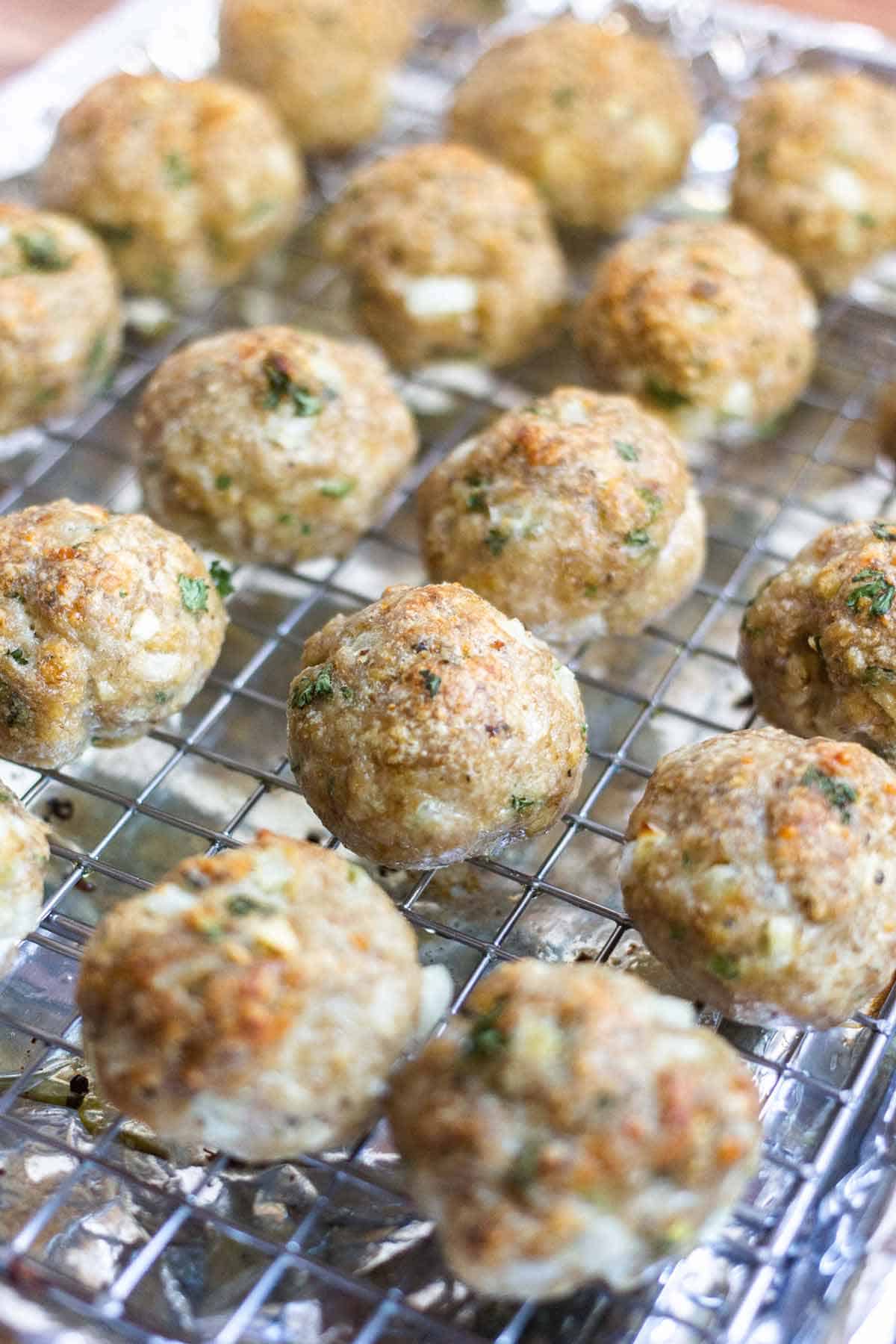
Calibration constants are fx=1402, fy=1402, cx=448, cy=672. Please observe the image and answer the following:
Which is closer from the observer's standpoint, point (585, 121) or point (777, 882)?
point (777, 882)

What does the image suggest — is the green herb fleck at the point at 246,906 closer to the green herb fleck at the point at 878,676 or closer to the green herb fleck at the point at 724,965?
the green herb fleck at the point at 724,965

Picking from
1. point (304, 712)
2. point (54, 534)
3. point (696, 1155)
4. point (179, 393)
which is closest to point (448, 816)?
point (304, 712)

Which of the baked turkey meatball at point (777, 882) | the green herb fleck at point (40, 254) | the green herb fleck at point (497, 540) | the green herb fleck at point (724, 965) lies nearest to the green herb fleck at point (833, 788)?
the baked turkey meatball at point (777, 882)

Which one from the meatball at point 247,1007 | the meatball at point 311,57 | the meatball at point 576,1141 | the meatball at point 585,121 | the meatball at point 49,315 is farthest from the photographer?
the meatball at point 311,57

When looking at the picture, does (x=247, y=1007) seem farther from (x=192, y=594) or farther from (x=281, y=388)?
(x=281, y=388)

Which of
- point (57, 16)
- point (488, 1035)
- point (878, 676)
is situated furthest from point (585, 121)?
point (488, 1035)

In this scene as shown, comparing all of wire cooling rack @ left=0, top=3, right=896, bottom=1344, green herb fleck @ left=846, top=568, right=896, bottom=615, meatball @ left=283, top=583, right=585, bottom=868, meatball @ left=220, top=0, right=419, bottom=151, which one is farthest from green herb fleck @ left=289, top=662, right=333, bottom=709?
meatball @ left=220, top=0, right=419, bottom=151

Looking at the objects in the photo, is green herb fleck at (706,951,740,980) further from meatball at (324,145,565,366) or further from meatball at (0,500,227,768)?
meatball at (324,145,565,366)
